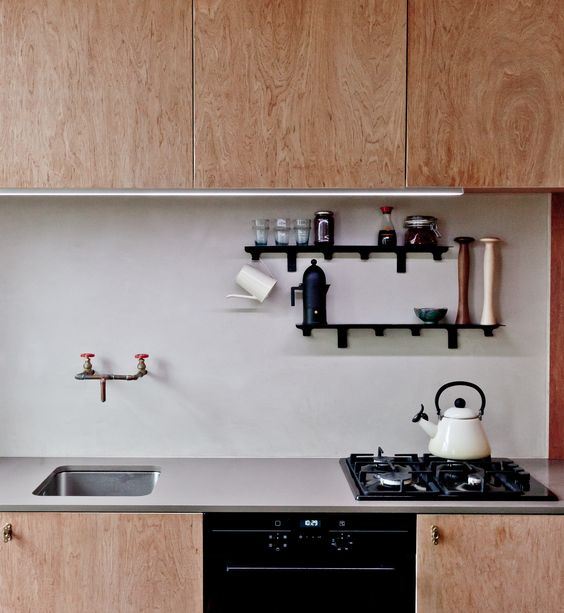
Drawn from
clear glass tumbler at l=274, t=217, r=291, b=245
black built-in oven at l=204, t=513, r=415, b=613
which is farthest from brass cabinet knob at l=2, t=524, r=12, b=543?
clear glass tumbler at l=274, t=217, r=291, b=245

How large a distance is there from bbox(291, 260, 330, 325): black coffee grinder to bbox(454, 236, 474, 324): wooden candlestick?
50 cm

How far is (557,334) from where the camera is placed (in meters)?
2.50

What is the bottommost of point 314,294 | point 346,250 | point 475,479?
point 475,479

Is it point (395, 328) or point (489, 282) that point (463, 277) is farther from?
point (395, 328)

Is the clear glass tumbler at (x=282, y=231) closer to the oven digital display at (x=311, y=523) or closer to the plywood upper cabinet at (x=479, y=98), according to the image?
the plywood upper cabinet at (x=479, y=98)

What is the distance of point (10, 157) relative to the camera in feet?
6.95

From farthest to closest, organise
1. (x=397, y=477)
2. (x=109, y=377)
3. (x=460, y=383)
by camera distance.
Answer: (x=109, y=377), (x=460, y=383), (x=397, y=477)

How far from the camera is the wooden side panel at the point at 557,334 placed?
249 centimetres

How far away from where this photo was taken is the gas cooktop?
1.98 m

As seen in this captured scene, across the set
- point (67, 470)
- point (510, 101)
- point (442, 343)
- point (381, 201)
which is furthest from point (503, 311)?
point (67, 470)

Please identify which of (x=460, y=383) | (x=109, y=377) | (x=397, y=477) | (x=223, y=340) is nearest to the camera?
(x=397, y=477)

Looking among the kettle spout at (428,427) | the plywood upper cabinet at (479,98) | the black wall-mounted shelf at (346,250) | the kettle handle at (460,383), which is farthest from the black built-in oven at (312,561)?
the plywood upper cabinet at (479,98)

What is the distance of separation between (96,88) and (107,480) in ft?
4.49

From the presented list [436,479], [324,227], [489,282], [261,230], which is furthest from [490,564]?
[261,230]
